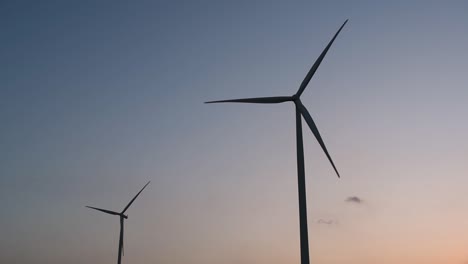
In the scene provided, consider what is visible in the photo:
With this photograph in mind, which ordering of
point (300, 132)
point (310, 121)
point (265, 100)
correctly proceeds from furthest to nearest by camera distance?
point (265, 100)
point (310, 121)
point (300, 132)

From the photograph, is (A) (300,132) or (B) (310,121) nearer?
(A) (300,132)

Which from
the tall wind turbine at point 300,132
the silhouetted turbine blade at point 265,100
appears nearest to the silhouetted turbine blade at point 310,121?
the tall wind turbine at point 300,132

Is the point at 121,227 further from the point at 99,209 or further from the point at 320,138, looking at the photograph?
the point at 320,138

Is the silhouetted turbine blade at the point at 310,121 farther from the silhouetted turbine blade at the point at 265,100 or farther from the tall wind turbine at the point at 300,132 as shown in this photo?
the silhouetted turbine blade at the point at 265,100

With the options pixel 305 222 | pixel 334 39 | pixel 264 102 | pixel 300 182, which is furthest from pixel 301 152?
pixel 334 39

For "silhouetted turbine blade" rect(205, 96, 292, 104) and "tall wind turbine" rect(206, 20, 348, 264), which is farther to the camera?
"silhouetted turbine blade" rect(205, 96, 292, 104)

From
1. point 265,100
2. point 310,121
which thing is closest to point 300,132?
point 310,121

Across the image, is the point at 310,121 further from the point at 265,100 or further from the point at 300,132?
the point at 265,100

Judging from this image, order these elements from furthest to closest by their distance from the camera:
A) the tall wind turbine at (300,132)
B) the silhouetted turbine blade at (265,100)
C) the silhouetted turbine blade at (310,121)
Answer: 1. the silhouetted turbine blade at (265,100)
2. the silhouetted turbine blade at (310,121)
3. the tall wind turbine at (300,132)

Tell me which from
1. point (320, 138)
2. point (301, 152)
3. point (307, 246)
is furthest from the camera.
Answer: point (320, 138)

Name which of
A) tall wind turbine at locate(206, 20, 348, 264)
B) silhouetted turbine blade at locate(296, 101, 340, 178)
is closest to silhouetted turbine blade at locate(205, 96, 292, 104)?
tall wind turbine at locate(206, 20, 348, 264)

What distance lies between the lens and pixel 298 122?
5300 centimetres

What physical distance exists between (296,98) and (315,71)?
5.73 meters

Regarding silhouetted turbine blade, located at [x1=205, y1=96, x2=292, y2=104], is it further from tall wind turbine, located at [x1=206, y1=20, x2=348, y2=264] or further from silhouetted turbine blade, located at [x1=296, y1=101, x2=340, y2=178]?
silhouetted turbine blade, located at [x1=296, y1=101, x2=340, y2=178]
